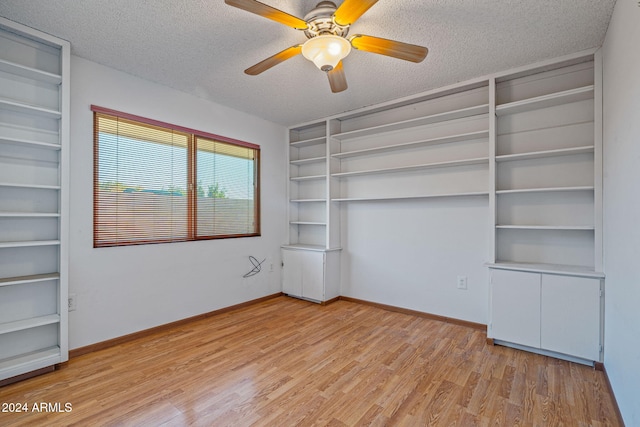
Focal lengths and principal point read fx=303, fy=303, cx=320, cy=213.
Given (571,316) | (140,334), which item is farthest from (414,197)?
(140,334)

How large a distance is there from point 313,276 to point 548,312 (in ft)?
8.18

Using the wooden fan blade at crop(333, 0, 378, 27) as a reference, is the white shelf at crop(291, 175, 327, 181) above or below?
below

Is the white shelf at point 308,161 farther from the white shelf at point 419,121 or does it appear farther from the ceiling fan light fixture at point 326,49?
the ceiling fan light fixture at point 326,49

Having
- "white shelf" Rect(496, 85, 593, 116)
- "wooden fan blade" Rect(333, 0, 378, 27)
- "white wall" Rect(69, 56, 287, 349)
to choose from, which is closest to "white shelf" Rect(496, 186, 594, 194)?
"white shelf" Rect(496, 85, 593, 116)

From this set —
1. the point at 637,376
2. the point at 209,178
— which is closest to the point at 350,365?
the point at 637,376

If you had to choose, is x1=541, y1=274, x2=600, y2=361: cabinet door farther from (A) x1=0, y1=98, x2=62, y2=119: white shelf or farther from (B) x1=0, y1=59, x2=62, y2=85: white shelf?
(B) x1=0, y1=59, x2=62, y2=85: white shelf

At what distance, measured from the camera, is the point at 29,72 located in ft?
7.22

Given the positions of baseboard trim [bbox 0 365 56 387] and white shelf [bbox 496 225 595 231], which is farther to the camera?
white shelf [bbox 496 225 595 231]

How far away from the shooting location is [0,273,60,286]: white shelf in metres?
2.06

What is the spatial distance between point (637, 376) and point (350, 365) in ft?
5.36

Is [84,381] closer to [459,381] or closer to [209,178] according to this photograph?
[209,178]

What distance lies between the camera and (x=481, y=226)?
313cm

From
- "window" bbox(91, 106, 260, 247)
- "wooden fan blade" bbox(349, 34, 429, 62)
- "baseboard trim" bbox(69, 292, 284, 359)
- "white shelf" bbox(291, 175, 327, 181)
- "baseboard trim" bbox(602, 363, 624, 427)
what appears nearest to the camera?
"baseboard trim" bbox(602, 363, 624, 427)

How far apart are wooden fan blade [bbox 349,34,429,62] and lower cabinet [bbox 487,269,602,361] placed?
197 cm
